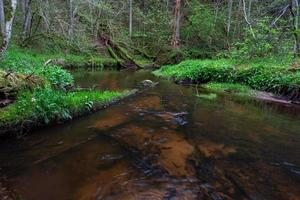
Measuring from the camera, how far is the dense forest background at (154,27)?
67.5 feet

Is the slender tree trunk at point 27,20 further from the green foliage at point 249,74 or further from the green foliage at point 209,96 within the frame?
the green foliage at point 209,96

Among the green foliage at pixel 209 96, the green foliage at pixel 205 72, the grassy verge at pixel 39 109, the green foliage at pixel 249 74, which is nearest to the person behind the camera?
the grassy verge at pixel 39 109

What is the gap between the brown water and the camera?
5051 millimetres

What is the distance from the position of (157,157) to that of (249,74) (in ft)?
36.1

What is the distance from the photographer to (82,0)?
922 inches

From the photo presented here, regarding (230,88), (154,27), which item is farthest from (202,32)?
(230,88)

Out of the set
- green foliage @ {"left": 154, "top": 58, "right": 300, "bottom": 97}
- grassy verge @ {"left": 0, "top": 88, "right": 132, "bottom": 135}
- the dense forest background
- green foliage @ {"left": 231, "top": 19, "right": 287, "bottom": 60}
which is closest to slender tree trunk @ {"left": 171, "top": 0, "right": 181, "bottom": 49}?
the dense forest background

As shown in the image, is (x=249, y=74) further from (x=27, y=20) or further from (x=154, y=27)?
(x=154, y=27)

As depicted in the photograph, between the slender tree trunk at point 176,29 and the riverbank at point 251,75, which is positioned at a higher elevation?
the slender tree trunk at point 176,29

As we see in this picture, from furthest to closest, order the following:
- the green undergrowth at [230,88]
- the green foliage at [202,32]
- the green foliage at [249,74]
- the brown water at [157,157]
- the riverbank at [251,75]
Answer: the green foliage at [202,32] < the green undergrowth at [230,88] < the green foliage at [249,74] < the riverbank at [251,75] < the brown water at [157,157]

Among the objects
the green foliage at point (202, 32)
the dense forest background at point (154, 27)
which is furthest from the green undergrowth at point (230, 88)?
the green foliage at point (202, 32)

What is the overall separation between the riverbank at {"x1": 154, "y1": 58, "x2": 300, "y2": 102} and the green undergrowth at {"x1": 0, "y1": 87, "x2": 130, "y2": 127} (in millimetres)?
8615

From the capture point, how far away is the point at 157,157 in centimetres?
638

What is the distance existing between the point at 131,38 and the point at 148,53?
2.58m
